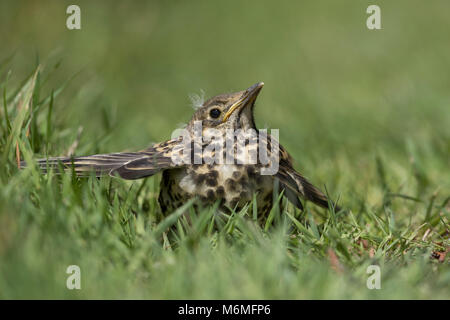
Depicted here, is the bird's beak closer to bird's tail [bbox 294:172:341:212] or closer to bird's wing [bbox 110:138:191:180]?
bird's wing [bbox 110:138:191:180]

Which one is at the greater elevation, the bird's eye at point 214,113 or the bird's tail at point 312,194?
the bird's eye at point 214,113

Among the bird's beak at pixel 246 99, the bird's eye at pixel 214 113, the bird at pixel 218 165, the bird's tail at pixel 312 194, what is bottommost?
the bird's tail at pixel 312 194

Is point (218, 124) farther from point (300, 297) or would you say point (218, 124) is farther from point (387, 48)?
point (387, 48)

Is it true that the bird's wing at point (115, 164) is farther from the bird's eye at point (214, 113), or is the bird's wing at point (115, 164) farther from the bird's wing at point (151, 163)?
the bird's eye at point (214, 113)

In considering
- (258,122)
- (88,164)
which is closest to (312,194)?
(88,164)

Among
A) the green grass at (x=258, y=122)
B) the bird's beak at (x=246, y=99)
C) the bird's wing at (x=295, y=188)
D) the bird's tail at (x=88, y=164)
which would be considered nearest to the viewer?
the green grass at (x=258, y=122)

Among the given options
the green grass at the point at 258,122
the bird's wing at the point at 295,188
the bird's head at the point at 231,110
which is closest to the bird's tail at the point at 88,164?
the green grass at the point at 258,122

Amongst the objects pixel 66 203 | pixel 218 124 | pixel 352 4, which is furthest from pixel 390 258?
pixel 352 4

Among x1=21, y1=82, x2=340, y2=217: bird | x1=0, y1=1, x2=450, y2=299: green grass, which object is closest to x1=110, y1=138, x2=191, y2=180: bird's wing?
x1=21, y1=82, x2=340, y2=217: bird
